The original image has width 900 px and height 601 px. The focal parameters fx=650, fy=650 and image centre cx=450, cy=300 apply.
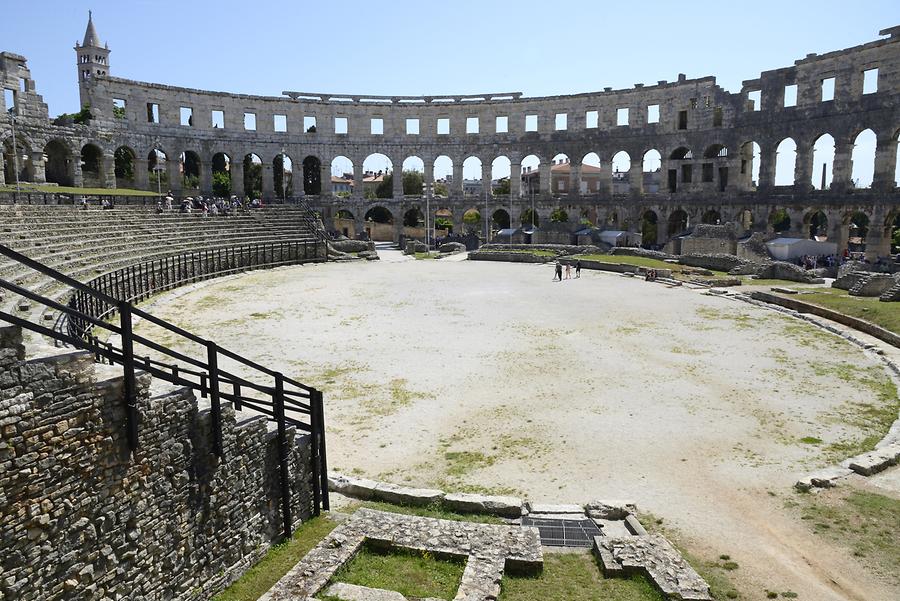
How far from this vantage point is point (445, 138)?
171 ft

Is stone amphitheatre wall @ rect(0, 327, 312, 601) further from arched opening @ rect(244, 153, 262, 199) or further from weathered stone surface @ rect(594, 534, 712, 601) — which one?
arched opening @ rect(244, 153, 262, 199)

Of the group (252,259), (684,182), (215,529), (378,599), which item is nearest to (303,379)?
(215,529)

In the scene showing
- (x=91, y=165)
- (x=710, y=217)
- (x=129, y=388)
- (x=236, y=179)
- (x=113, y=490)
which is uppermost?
(x=91, y=165)

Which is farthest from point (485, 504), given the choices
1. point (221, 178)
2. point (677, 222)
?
point (221, 178)

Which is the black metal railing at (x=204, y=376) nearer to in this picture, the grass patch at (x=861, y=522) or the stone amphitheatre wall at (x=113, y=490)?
the stone amphitheatre wall at (x=113, y=490)

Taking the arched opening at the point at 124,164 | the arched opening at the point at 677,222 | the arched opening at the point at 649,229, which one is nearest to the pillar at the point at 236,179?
the arched opening at the point at 124,164

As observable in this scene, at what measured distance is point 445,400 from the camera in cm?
1262

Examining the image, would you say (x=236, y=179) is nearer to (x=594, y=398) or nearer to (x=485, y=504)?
(x=594, y=398)

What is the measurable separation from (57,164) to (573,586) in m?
42.9

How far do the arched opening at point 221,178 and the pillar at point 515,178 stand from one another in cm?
2297

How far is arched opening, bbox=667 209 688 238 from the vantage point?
1874 inches

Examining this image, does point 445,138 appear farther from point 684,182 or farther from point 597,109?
point 684,182

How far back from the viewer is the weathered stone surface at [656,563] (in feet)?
20.5

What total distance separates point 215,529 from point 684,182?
1798 inches
